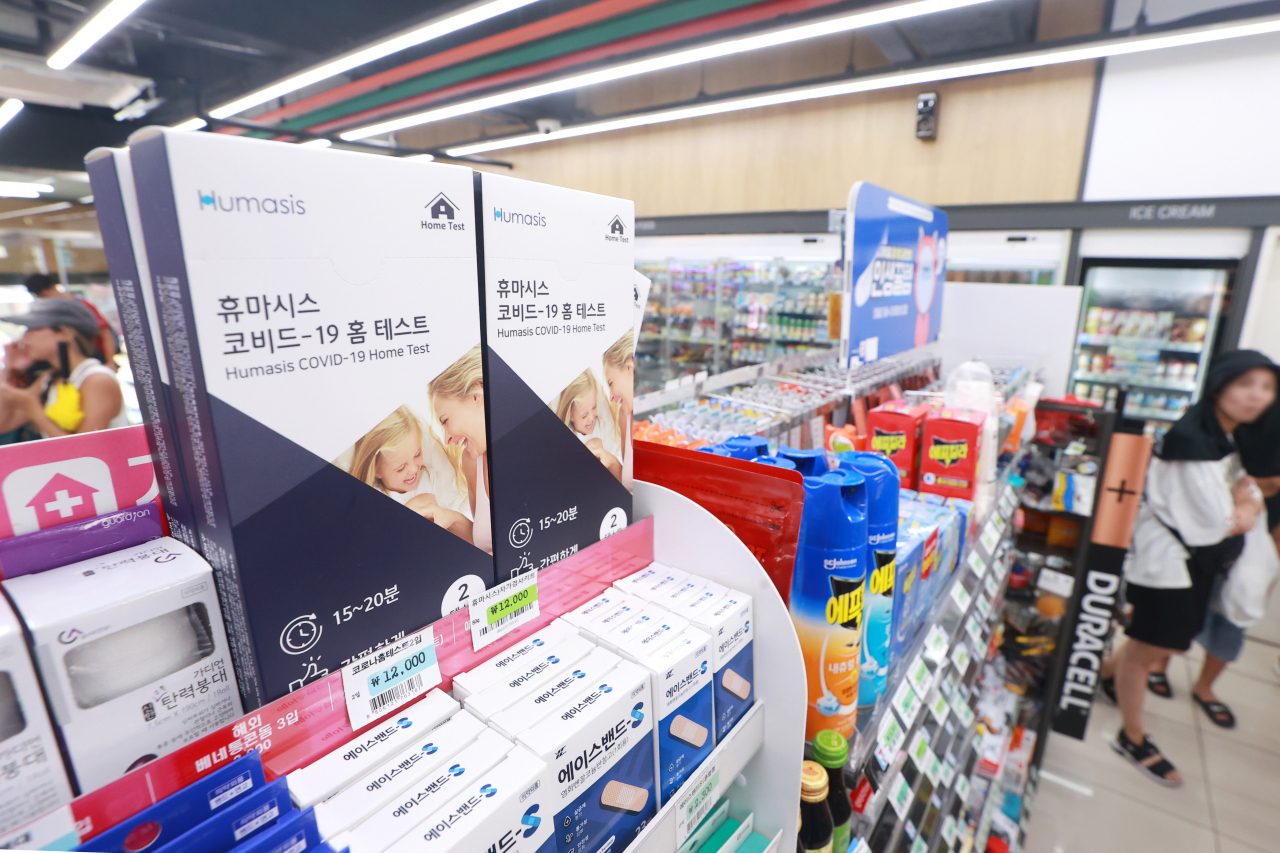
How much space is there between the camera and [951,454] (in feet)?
6.27

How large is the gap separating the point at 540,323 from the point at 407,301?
0.19m

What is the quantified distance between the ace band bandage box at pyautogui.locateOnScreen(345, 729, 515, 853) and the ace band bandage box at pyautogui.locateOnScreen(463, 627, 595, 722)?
0.13 ft

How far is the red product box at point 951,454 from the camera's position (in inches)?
73.8

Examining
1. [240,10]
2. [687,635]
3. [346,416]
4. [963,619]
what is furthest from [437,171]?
[240,10]

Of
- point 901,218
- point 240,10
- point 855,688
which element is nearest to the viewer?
point 855,688

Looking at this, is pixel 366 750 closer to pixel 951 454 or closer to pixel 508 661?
pixel 508 661

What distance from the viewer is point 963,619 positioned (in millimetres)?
1747

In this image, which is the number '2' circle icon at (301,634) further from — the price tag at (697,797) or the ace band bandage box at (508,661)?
the price tag at (697,797)

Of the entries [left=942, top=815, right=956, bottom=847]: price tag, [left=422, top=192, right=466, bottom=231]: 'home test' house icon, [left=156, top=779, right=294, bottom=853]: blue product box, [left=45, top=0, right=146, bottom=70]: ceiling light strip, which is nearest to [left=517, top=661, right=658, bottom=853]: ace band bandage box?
[left=156, top=779, right=294, bottom=853]: blue product box

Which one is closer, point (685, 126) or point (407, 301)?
point (407, 301)

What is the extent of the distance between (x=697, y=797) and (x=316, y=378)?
70 centimetres

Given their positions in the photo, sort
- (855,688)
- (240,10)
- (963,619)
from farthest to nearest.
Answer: (240,10)
(963,619)
(855,688)

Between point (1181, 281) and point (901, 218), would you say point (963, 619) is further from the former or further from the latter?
point (1181, 281)

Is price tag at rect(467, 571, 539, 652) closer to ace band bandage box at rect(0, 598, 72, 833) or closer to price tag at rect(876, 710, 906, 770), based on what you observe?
ace band bandage box at rect(0, 598, 72, 833)
